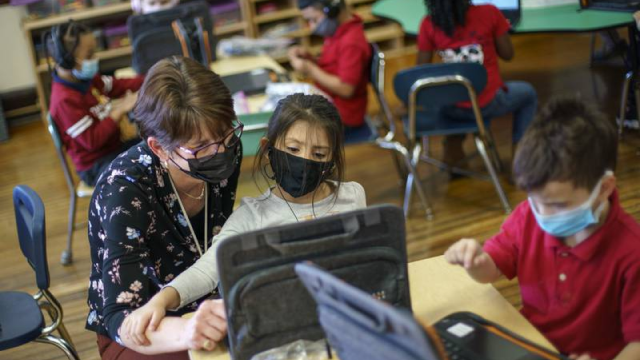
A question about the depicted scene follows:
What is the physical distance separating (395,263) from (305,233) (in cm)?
16

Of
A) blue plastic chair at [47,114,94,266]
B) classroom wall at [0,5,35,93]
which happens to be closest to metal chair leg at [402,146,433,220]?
blue plastic chair at [47,114,94,266]

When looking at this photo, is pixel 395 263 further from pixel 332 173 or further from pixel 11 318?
pixel 11 318

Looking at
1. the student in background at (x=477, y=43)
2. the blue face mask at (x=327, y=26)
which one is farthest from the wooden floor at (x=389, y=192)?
the blue face mask at (x=327, y=26)

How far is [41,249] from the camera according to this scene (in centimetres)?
209

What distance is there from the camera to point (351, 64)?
3.48 metres

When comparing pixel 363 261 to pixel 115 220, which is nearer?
pixel 363 261

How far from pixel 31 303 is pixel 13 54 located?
13.6 feet

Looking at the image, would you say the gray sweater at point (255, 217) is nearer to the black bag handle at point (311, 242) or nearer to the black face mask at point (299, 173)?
the black face mask at point (299, 173)

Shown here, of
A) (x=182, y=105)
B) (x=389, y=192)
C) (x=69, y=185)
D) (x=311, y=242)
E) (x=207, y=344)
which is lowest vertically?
(x=389, y=192)

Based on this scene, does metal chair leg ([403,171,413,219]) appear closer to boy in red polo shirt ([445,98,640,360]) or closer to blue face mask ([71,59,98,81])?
blue face mask ([71,59,98,81])

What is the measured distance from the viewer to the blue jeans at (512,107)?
3.47 m

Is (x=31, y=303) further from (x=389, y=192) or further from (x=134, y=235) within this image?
(x=389, y=192)

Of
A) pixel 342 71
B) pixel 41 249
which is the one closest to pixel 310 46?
pixel 342 71

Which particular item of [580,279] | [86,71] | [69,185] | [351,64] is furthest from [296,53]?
[580,279]
